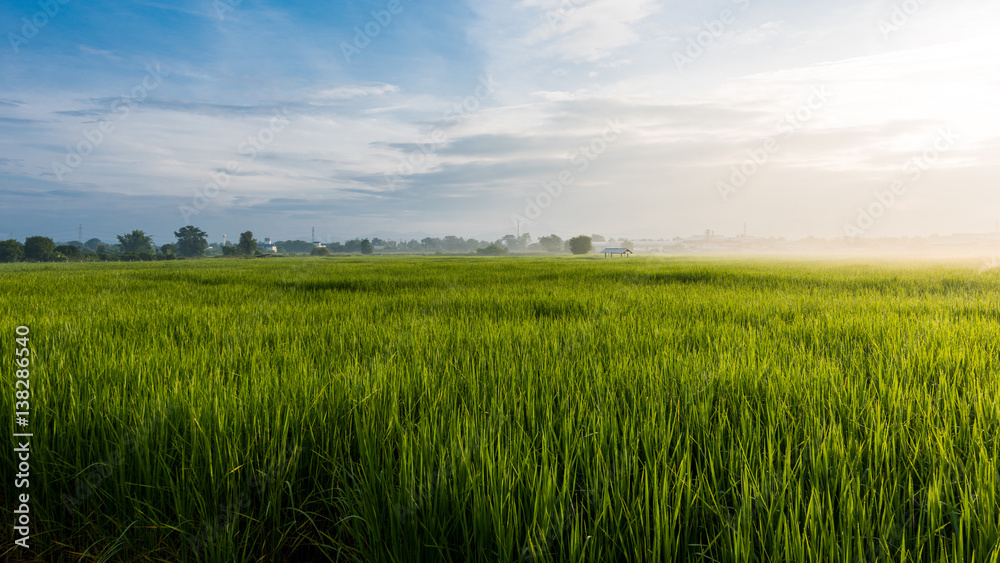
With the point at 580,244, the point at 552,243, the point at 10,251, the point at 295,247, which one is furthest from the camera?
the point at 552,243

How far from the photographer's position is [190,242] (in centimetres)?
10344

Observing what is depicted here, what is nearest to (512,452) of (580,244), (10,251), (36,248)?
(36,248)

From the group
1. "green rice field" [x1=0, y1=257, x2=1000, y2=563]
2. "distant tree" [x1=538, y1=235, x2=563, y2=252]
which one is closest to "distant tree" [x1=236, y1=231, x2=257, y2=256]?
"green rice field" [x1=0, y1=257, x2=1000, y2=563]

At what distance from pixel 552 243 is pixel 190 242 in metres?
130

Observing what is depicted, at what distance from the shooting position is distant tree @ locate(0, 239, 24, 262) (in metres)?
66.7

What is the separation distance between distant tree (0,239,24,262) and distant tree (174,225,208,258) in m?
35.4

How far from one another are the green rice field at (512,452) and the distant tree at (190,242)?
122m

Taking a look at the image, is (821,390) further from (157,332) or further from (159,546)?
(157,332)

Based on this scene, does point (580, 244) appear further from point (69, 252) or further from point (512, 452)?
point (512, 452)

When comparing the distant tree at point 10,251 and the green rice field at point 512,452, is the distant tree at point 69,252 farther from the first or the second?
the green rice field at point 512,452

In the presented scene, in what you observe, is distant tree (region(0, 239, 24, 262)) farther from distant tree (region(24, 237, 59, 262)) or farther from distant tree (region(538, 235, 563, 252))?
distant tree (region(538, 235, 563, 252))

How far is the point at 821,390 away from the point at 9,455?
146 inches

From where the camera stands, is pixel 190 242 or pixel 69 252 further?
pixel 190 242

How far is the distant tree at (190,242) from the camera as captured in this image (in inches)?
4065
